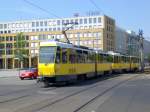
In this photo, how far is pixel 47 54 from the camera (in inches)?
1197

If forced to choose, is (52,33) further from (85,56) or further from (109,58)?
(85,56)

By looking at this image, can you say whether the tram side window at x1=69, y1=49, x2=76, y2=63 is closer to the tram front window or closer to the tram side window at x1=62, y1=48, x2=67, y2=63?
the tram side window at x1=62, y1=48, x2=67, y2=63

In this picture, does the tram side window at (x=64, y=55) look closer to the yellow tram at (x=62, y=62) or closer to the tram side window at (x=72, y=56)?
the yellow tram at (x=62, y=62)

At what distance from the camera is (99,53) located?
153ft

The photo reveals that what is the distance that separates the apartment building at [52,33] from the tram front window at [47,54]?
11451cm

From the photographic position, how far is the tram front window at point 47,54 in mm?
30078

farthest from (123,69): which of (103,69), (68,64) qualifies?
(68,64)

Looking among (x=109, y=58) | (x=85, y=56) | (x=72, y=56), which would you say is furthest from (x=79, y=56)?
(x=109, y=58)

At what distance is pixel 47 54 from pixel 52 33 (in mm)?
119871

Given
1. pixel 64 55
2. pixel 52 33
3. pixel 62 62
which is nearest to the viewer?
pixel 62 62

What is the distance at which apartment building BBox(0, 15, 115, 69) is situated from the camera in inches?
5881

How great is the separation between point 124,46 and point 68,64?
14875cm

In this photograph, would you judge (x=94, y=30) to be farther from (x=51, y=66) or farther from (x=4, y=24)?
(x=51, y=66)

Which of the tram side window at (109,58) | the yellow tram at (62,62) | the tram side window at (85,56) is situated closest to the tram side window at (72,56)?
the yellow tram at (62,62)
